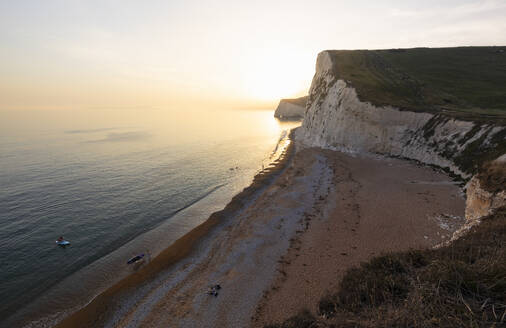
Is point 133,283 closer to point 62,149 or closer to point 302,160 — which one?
point 302,160

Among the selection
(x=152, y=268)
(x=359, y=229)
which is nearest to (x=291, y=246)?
(x=359, y=229)

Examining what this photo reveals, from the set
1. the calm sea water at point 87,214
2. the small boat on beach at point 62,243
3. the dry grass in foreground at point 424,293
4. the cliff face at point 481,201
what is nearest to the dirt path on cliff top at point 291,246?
the cliff face at point 481,201

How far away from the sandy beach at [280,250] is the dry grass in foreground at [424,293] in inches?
259

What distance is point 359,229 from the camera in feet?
71.7

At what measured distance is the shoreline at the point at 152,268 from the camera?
637 inches

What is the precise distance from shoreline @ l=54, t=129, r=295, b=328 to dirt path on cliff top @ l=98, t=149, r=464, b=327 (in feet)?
3.97

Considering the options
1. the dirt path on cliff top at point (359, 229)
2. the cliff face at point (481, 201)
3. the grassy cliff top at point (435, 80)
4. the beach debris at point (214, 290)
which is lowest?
the beach debris at point (214, 290)

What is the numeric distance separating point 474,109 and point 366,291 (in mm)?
54268

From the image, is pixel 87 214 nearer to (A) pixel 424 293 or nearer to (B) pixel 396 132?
(A) pixel 424 293

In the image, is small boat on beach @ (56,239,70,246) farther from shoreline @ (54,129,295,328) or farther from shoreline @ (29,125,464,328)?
shoreline @ (29,125,464,328)

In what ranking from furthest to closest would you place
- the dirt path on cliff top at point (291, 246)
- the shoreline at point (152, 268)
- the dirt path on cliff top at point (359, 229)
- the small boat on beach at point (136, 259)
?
the small boat on beach at point (136, 259) < the shoreline at point (152, 268) < the dirt path on cliff top at point (359, 229) < the dirt path on cliff top at point (291, 246)

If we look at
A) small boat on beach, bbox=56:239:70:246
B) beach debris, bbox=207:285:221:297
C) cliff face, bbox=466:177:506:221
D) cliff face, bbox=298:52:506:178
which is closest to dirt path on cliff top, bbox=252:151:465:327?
cliff face, bbox=466:177:506:221

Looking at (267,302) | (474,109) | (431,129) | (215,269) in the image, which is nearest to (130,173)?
(215,269)

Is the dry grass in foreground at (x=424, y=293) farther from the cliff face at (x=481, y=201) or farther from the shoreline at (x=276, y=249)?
the cliff face at (x=481, y=201)
